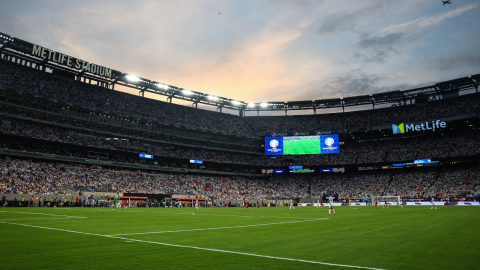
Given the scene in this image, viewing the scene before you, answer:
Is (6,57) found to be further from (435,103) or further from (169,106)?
(435,103)

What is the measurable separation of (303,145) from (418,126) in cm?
2639

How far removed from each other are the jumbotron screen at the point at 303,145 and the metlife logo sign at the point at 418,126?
14037mm

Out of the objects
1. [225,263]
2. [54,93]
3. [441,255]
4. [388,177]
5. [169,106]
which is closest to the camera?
[225,263]

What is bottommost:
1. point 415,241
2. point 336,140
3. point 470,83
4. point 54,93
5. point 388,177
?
point 415,241

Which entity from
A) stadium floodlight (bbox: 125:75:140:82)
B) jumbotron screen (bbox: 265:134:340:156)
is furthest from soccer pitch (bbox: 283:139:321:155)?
stadium floodlight (bbox: 125:75:140:82)

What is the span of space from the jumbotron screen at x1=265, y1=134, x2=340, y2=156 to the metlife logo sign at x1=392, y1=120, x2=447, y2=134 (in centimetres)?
1404

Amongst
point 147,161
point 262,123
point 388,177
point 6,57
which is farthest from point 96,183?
point 388,177

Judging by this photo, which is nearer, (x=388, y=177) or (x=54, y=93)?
(x=54, y=93)

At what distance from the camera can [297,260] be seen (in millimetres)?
6969

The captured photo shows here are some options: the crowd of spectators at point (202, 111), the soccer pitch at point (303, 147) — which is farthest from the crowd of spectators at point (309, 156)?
the soccer pitch at point (303, 147)

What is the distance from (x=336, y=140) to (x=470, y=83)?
30.9m

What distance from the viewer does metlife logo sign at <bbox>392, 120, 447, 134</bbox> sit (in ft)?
220

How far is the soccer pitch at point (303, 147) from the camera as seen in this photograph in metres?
75.4

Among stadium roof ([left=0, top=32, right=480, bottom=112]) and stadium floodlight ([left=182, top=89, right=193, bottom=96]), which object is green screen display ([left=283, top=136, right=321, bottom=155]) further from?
stadium floodlight ([left=182, top=89, right=193, bottom=96])
